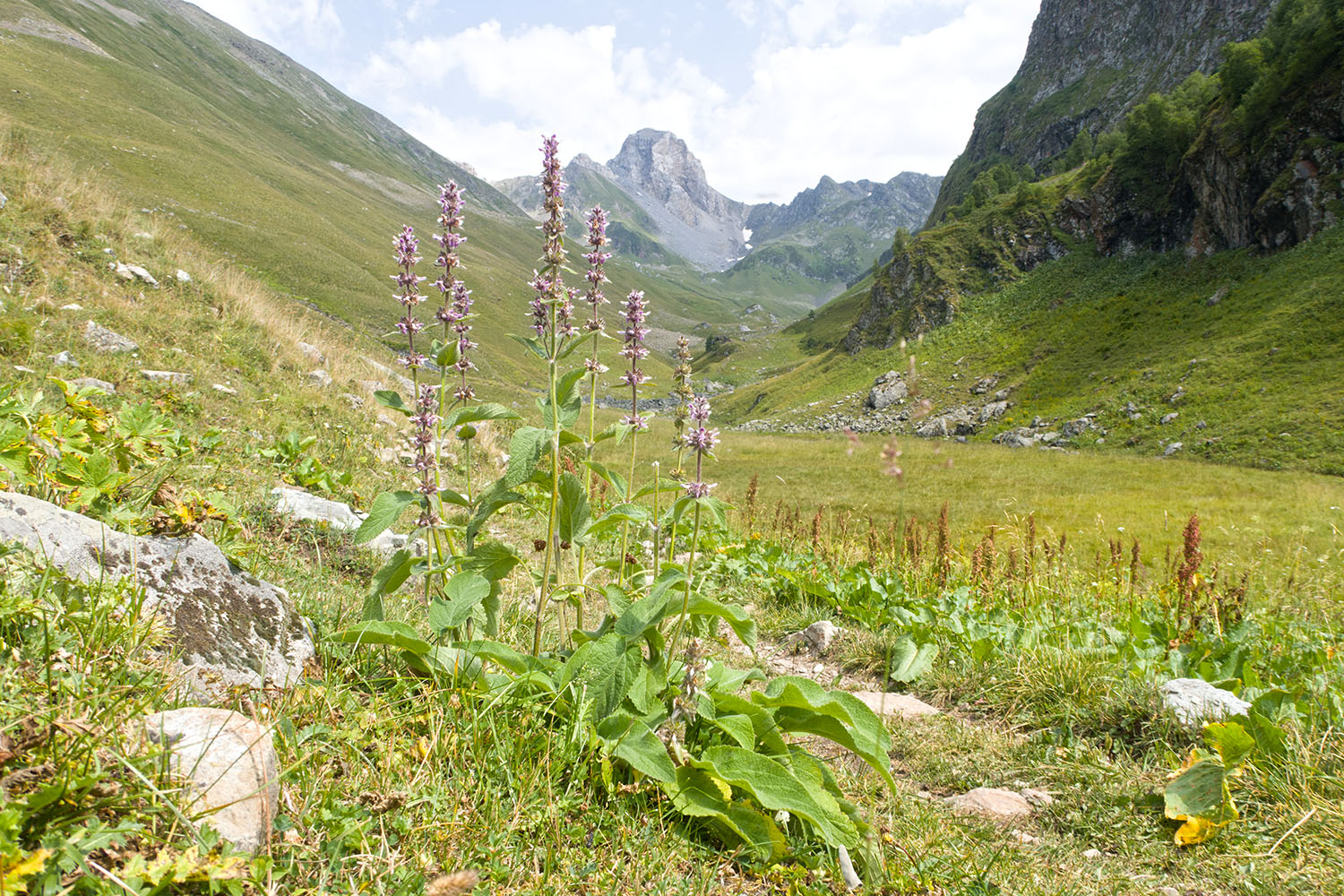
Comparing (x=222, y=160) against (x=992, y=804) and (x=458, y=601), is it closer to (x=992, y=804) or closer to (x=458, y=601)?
(x=458, y=601)

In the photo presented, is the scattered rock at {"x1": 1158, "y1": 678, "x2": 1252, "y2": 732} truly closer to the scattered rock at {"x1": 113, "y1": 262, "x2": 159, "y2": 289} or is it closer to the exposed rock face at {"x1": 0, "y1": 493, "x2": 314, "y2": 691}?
the exposed rock face at {"x1": 0, "y1": 493, "x2": 314, "y2": 691}

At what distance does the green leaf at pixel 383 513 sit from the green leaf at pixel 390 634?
406 mm

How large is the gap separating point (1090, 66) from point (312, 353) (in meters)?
147

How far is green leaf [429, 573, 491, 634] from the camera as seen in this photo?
2.69 m

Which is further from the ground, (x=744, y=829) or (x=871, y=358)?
(x=871, y=358)

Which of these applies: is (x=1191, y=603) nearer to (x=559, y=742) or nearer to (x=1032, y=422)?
(x=559, y=742)

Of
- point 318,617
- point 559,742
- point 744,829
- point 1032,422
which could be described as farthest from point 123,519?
point 1032,422

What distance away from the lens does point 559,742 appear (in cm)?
271

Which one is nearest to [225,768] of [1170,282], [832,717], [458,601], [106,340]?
[458,601]

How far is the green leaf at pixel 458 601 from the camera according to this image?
2.69 m

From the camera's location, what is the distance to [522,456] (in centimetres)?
276

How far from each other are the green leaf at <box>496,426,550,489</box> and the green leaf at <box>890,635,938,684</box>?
3.98 metres

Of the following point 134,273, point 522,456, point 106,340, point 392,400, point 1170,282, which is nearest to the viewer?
point 522,456

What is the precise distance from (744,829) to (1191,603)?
6060 millimetres
